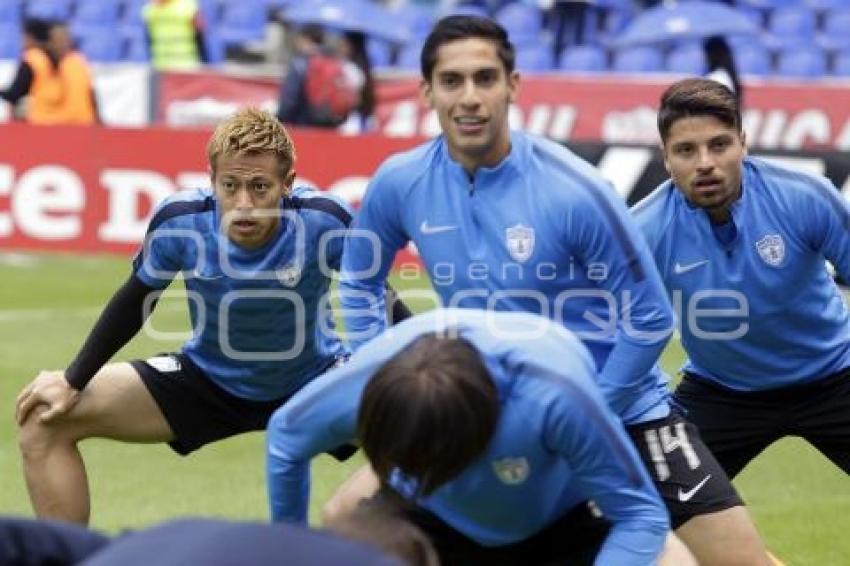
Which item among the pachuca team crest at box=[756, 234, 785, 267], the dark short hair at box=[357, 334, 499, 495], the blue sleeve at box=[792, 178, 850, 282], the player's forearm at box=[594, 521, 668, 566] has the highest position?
the dark short hair at box=[357, 334, 499, 495]

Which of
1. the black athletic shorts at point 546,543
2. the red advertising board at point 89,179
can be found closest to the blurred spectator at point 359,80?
the red advertising board at point 89,179

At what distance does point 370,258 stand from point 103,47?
63.8 ft

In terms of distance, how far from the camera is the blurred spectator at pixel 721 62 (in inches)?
773

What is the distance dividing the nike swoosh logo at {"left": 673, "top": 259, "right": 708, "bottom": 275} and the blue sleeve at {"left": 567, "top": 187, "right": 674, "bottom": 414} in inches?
38.2

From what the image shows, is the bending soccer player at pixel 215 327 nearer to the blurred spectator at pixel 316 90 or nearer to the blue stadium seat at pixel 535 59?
the blurred spectator at pixel 316 90

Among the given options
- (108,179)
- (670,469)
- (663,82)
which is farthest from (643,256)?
(663,82)

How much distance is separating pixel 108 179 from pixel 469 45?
1204 cm

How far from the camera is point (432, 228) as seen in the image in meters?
6.88

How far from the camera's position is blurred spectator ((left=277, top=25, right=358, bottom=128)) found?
67.2ft

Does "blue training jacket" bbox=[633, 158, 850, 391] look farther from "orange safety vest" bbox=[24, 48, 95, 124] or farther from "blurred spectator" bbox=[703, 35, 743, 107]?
"orange safety vest" bbox=[24, 48, 95, 124]

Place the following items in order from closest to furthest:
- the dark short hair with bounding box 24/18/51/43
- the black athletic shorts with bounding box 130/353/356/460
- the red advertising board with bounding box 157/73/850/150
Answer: the black athletic shorts with bounding box 130/353/356/460, the red advertising board with bounding box 157/73/850/150, the dark short hair with bounding box 24/18/51/43

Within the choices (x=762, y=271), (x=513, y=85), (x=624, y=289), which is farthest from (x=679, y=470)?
(x=513, y=85)

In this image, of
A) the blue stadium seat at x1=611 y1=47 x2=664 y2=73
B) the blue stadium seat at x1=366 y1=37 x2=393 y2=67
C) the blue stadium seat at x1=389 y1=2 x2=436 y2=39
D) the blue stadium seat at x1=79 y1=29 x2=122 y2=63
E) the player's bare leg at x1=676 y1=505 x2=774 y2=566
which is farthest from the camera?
the blue stadium seat at x1=79 y1=29 x2=122 y2=63

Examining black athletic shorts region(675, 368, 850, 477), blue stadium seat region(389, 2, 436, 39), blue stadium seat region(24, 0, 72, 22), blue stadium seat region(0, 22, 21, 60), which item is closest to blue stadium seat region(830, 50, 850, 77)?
blue stadium seat region(389, 2, 436, 39)
